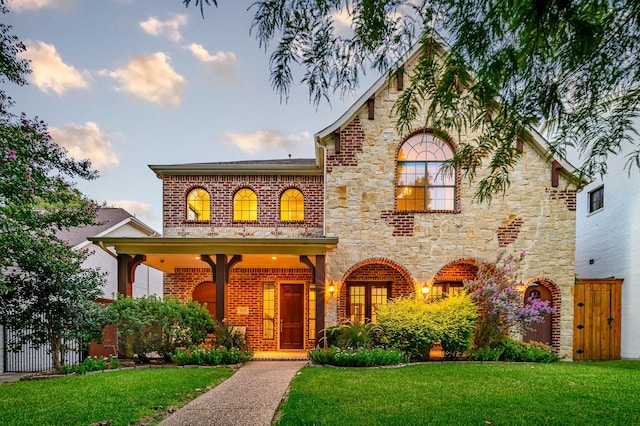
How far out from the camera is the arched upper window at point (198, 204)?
11.9 metres

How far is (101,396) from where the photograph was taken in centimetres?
527

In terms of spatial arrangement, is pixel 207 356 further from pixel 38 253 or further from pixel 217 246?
pixel 38 253

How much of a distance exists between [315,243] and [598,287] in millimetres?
8011

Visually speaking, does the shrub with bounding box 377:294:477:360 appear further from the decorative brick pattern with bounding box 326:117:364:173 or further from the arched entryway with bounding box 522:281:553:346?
the decorative brick pattern with bounding box 326:117:364:173

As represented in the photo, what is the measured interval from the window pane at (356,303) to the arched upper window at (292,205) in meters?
2.85

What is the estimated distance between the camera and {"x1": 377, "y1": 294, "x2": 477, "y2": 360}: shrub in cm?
854

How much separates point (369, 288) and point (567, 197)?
20.1 ft

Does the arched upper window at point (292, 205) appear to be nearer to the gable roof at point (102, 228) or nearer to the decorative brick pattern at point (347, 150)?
the decorative brick pattern at point (347, 150)

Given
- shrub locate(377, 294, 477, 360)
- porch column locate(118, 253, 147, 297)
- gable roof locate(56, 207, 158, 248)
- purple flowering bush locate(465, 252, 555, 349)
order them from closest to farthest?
shrub locate(377, 294, 477, 360) < purple flowering bush locate(465, 252, 555, 349) < porch column locate(118, 253, 147, 297) < gable roof locate(56, 207, 158, 248)

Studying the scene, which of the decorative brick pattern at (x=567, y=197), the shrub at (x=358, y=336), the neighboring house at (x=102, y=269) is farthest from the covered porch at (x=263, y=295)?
the decorative brick pattern at (x=567, y=197)

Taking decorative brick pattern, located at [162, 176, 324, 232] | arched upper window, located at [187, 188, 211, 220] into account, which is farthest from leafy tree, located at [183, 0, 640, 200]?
arched upper window, located at [187, 188, 211, 220]

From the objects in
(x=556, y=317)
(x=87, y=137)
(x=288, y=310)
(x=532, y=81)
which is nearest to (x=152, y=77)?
(x=87, y=137)

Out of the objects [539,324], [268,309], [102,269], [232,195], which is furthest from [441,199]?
[102,269]

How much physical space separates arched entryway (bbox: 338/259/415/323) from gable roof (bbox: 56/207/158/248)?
8.68m
